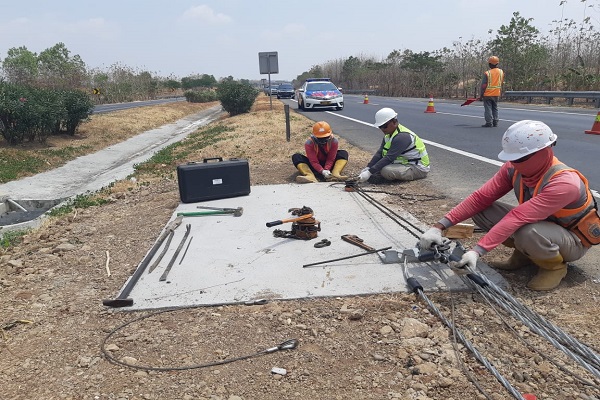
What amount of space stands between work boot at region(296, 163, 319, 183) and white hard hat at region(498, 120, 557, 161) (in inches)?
151

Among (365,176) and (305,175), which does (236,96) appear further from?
(365,176)

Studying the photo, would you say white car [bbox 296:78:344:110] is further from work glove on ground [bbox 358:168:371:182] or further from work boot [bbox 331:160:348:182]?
work glove on ground [bbox 358:168:371:182]

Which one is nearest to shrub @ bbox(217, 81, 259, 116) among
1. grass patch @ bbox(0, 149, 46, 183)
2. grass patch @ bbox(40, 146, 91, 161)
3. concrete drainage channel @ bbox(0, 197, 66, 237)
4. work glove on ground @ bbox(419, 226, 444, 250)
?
grass patch @ bbox(40, 146, 91, 161)

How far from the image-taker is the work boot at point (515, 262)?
3.54 m

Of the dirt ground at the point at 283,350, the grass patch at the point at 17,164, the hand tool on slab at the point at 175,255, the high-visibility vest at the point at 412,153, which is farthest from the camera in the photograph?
the grass patch at the point at 17,164

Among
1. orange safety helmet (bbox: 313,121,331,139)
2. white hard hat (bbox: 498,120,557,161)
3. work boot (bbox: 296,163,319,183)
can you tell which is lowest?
work boot (bbox: 296,163,319,183)

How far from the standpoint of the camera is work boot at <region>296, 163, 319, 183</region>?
22.1 ft

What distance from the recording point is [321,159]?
6.98 m

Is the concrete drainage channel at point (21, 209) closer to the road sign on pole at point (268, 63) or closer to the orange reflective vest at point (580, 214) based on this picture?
the orange reflective vest at point (580, 214)

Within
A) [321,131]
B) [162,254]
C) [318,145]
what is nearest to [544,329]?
[162,254]

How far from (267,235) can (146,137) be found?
15826 mm

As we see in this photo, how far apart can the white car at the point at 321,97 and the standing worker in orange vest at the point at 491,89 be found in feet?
32.6

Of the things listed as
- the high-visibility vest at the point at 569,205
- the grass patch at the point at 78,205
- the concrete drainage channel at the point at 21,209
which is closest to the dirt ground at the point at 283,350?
the high-visibility vest at the point at 569,205

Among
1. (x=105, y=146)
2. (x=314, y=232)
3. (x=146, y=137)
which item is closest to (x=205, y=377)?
(x=314, y=232)
